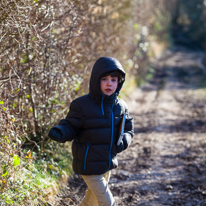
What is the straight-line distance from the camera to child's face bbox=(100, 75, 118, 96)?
3.17 metres

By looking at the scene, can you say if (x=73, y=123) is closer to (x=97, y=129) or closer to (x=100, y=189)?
(x=97, y=129)

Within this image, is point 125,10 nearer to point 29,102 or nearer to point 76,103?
point 29,102

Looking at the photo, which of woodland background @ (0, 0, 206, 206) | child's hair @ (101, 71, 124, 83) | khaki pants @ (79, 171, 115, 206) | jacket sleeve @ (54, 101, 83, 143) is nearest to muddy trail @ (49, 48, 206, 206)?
woodland background @ (0, 0, 206, 206)

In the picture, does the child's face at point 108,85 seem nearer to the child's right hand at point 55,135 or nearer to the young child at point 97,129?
the young child at point 97,129

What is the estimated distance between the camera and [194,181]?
15.9ft

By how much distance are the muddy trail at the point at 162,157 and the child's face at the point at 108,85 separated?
158cm

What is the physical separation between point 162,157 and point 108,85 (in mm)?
3290

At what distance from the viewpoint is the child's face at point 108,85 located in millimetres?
3166

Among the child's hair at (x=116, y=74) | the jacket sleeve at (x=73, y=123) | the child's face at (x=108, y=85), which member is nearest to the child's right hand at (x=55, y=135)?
the jacket sleeve at (x=73, y=123)

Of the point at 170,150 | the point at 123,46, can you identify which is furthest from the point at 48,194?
the point at 123,46

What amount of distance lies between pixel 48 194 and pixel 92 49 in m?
4.38

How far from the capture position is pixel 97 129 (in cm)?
309

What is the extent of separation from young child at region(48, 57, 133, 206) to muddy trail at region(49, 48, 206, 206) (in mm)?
944

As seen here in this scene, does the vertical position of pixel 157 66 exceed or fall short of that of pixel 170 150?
it exceeds it
